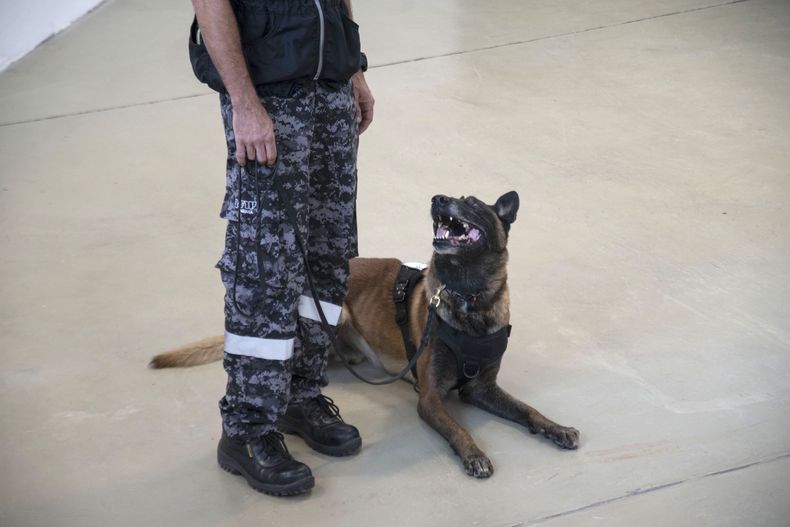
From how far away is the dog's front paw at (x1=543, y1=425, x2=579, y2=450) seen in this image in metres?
2.86

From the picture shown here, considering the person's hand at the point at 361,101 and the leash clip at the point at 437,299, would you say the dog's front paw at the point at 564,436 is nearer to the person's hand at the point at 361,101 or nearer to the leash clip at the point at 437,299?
the leash clip at the point at 437,299

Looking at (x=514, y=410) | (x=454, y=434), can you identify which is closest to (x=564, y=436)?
(x=514, y=410)

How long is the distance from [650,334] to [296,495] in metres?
1.44

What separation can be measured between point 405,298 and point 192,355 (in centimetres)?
72

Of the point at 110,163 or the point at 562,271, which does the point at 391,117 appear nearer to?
the point at 110,163

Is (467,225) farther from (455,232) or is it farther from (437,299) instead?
(437,299)

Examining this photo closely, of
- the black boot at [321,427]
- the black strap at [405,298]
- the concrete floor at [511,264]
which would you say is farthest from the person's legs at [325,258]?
the black strap at [405,298]

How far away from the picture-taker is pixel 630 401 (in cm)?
309

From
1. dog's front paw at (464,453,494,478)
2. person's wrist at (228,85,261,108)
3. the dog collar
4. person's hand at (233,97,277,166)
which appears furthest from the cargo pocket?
dog's front paw at (464,453,494,478)

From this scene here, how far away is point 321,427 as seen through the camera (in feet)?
9.39

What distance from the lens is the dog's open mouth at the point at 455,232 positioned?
2.88m

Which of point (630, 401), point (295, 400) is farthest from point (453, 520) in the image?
point (630, 401)

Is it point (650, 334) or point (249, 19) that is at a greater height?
point (249, 19)

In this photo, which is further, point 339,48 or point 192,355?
point 192,355
